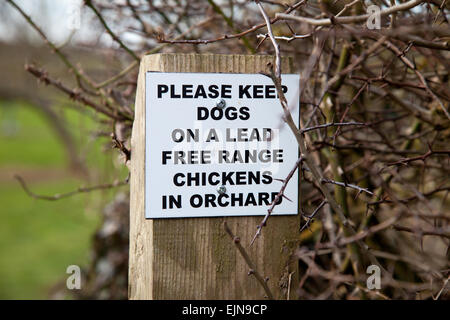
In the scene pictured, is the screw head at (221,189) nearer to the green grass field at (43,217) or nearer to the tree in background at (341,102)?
the tree in background at (341,102)

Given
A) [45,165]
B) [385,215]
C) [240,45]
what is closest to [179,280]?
[240,45]

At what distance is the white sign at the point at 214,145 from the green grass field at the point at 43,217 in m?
1.67

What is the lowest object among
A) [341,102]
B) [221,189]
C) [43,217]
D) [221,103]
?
[43,217]

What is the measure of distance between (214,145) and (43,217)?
1273 centimetres

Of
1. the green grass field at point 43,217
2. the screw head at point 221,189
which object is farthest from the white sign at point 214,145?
the green grass field at point 43,217

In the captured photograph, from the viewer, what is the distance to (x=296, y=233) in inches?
68.5

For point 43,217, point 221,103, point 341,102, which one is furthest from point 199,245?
point 43,217

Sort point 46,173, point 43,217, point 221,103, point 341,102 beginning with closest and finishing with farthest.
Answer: point 221,103, point 341,102, point 43,217, point 46,173

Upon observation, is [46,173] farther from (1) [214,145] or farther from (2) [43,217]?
(1) [214,145]

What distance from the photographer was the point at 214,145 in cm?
163

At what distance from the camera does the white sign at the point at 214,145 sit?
161 centimetres

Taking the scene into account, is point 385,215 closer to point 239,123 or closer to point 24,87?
point 239,123

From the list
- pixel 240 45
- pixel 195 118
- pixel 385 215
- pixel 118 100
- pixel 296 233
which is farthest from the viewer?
pixel 385 215

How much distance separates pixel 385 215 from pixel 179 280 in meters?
2.15
